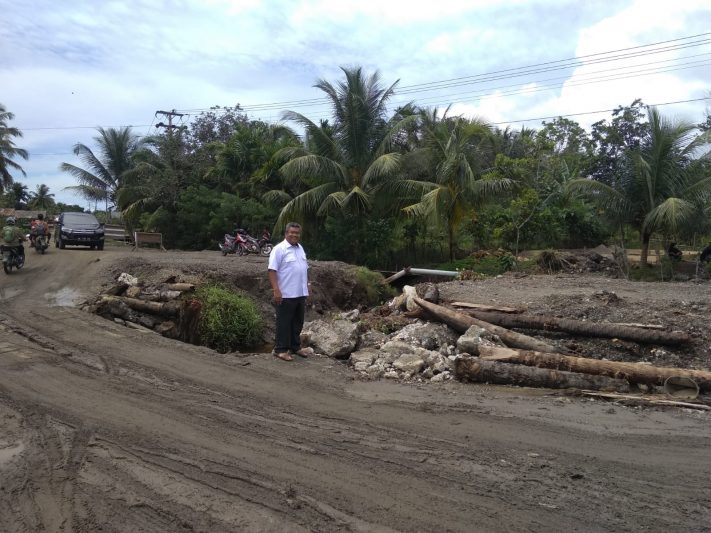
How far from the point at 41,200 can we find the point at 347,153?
6444 cm

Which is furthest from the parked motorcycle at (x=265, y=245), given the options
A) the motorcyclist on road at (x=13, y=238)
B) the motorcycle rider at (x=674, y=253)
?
the motorcycle rider at (x=674, y=253)

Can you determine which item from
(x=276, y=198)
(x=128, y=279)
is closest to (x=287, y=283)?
(x=128, y=279)

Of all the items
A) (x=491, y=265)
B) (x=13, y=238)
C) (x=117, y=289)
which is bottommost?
(x=117, y=289)

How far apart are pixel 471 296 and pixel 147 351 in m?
7.61

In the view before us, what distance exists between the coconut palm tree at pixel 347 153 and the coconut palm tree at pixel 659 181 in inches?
316

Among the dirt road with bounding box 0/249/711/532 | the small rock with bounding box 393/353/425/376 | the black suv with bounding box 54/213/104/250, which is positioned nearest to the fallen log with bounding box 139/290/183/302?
the dirt road with bounding box 0/249/711/532

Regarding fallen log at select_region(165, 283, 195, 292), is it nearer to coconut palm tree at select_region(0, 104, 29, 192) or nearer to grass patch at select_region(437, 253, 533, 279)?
grass patch at select_region(437, 253, 533, 279)

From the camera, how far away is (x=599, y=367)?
7.66m

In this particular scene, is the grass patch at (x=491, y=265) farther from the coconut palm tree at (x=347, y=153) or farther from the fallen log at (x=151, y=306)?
the fallen log at (x=151, y=306)

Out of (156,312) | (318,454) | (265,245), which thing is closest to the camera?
(318,454)

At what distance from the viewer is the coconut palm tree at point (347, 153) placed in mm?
21688

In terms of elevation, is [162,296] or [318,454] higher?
[162,296]

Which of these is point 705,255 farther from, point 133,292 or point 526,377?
point 133,292

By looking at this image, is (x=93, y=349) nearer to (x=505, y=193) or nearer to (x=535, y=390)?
(x=535, y=390)
